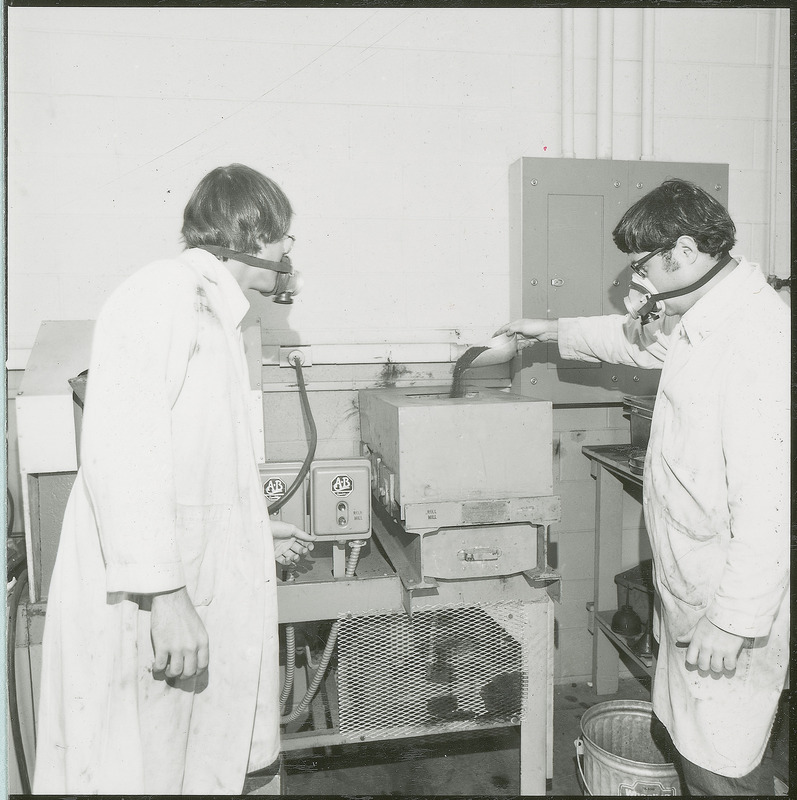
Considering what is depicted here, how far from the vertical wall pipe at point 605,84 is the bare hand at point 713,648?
1.68 metres

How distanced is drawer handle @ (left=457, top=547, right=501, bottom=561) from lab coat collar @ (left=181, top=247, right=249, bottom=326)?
2.75 feet

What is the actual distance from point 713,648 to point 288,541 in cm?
97

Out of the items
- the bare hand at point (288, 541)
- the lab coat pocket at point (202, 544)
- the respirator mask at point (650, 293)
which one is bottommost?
the bare hand at point (288, 541)

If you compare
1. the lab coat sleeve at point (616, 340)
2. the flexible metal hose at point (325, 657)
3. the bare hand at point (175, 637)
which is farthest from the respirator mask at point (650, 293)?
the bare hand at point (175, 637)

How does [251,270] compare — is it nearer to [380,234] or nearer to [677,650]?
[380,234]

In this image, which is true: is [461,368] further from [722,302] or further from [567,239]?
[722,302]

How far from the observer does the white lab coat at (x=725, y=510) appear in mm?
1193

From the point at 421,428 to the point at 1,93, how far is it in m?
1.03

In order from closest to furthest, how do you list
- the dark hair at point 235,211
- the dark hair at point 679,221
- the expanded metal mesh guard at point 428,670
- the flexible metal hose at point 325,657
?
the dark hair at point 235,211 → the dark hair at point 679,221 → the flexible metal hose at point 325,657 → the expanded metal mesh guard at point 428,670

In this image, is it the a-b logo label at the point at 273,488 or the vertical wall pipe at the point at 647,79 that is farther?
the vertical wall pipe at the point at 647,79

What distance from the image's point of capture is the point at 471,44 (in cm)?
212

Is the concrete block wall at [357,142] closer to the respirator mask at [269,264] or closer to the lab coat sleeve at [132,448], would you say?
the respirator mask at [269,264]

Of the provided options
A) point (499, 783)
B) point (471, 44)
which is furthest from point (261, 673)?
point (471, 44)

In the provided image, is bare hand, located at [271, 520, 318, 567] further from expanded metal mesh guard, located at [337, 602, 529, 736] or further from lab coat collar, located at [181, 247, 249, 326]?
lab coat collar, located at [181, 247, 249, 326]
